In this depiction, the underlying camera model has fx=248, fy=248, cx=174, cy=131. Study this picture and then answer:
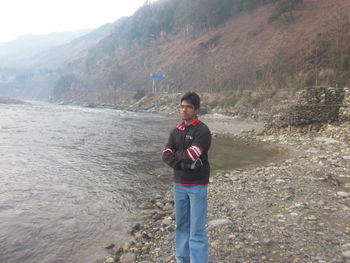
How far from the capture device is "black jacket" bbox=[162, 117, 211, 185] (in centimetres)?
339

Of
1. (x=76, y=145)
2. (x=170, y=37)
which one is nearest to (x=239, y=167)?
(x=76, y=145)

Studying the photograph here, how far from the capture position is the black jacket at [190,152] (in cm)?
339

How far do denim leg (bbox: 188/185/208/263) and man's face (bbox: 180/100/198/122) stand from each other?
3.23 ft

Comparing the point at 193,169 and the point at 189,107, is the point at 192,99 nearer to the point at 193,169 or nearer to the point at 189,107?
the point at 189,107

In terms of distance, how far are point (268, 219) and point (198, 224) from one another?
2.52 metres

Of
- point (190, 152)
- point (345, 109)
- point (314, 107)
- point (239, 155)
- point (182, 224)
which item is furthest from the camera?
point (314, 107)

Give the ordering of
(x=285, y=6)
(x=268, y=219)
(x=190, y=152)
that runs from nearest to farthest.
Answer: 1. (x=190, y=152)
2. (x=268, y=219)
3. (x=285, y=6)

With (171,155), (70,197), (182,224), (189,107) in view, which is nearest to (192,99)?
(189,107)

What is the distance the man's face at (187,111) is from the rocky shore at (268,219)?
2.33 meters

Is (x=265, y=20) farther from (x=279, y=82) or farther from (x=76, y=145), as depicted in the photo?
(x=76, y=145)

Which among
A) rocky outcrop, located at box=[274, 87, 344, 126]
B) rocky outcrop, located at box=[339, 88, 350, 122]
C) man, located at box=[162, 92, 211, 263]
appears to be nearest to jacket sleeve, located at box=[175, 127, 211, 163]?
man, located at box=[162, 92, 211, 263]

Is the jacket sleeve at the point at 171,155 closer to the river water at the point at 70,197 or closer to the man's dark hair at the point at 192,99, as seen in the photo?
the man's dark hair at the point at 192,99

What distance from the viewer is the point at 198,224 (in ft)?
11.5

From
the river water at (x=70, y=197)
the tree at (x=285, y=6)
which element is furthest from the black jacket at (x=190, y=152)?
the tree at (x=285, y=6)
